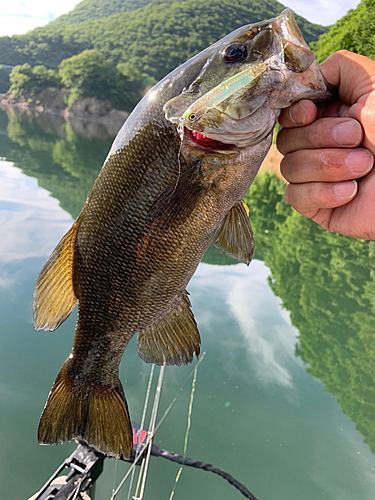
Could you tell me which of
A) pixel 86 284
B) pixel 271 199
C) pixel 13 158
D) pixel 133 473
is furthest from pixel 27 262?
pixel 13 158

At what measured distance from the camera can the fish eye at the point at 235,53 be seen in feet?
4.80

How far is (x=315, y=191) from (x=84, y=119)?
7232 cm

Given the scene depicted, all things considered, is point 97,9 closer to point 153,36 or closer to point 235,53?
point 153,36

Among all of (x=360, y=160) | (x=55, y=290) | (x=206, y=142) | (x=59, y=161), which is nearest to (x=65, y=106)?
(x=59, y=161)

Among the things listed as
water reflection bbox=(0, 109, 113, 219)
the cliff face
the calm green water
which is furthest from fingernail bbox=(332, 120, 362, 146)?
the cliff face

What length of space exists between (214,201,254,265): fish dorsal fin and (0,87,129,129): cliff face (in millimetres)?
65848

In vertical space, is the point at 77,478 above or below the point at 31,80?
below

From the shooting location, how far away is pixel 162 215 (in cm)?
160

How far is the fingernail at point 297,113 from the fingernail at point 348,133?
0.47 ft

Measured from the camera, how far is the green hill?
93375 mm

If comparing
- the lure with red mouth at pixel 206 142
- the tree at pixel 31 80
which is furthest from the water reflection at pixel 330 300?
the tree at pixel 31 80

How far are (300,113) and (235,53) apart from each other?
35 centimetres

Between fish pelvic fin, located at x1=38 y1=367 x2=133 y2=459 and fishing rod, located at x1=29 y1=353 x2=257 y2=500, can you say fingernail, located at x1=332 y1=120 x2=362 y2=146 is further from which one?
fishing rod, located at x1=29 y1=353 x2=257 y2=500

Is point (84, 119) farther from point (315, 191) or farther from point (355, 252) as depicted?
point (315, 191)
